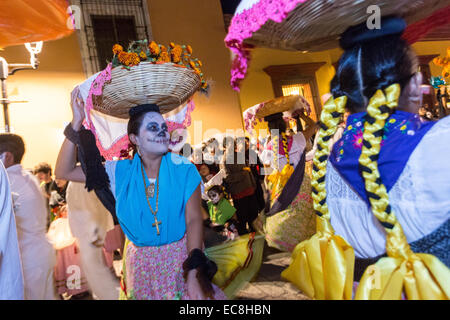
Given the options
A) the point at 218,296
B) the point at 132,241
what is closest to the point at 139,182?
the point at 132,241

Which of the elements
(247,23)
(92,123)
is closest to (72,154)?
(92,123)

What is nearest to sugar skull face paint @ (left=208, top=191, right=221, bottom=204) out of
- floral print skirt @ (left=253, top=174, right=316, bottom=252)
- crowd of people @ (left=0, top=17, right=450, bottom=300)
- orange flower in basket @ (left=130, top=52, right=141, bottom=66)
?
floral print skirt @ (left=253, top=174, right=316, bottom=252)

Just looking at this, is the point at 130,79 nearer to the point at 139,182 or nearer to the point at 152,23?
the point at 139,182

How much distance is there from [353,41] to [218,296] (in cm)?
131

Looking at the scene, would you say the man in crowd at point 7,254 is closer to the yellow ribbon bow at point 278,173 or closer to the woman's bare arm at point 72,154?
the woman's bare arm at point 72,154

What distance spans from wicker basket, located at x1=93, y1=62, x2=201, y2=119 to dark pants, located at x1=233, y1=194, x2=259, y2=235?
3417 millimetres

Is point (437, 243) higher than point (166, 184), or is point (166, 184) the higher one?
point (166, 184)

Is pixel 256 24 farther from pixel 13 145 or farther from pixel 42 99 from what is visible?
pixel 42 99

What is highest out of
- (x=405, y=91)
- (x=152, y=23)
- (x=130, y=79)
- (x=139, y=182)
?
(x=152, y=23)

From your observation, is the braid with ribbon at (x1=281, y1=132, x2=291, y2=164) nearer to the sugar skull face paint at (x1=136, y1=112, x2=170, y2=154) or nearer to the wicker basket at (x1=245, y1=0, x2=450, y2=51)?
the sugar skull face paint at (x1=136, y1=112, x2=170, y2=154)

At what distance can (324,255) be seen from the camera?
4.42 ft

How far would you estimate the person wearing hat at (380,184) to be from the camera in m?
1.11

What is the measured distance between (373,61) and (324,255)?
75 cm

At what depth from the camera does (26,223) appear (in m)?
3.22
